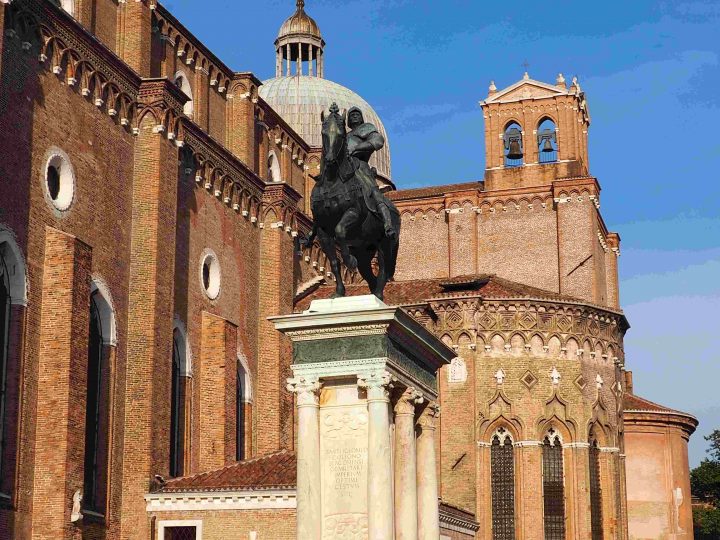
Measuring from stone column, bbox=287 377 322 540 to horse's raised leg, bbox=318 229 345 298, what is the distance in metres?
1.16

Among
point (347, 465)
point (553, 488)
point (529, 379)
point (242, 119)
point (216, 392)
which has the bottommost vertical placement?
point (347, 465)

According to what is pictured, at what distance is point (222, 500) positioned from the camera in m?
24.9

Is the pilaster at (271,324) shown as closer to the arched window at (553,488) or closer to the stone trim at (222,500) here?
the stone trim at (222,500)

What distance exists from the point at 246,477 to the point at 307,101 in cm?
2475

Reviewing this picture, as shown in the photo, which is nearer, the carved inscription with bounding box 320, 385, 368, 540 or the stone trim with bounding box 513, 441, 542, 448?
the carved inscription with bounding box 320, 385, 368, 540

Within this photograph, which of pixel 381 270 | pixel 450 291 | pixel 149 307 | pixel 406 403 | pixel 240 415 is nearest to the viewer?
pixel 406 403

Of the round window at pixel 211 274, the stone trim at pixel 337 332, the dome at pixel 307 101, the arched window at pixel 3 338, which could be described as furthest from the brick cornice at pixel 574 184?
the stone trim at pixel 337 332

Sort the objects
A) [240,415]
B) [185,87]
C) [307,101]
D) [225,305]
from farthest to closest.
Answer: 1. [307,101]
2. [240,415]
3. [185,87]
4. [225,305]

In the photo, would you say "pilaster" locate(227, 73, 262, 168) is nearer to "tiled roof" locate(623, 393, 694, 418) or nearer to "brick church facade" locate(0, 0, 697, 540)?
"brick church facade" locate(0, 0, 697, 540)

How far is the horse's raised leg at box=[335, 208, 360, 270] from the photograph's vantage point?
13.9m

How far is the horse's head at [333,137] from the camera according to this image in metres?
13.8

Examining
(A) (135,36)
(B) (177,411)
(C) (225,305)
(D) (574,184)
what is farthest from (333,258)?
(D) (574,184)

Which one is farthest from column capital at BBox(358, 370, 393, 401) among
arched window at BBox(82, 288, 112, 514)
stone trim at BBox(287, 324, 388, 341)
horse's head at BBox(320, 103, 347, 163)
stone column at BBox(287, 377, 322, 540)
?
arched window at BBox(82, 288, 112, 514)

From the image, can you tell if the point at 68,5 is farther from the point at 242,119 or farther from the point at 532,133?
the point at 532,133
